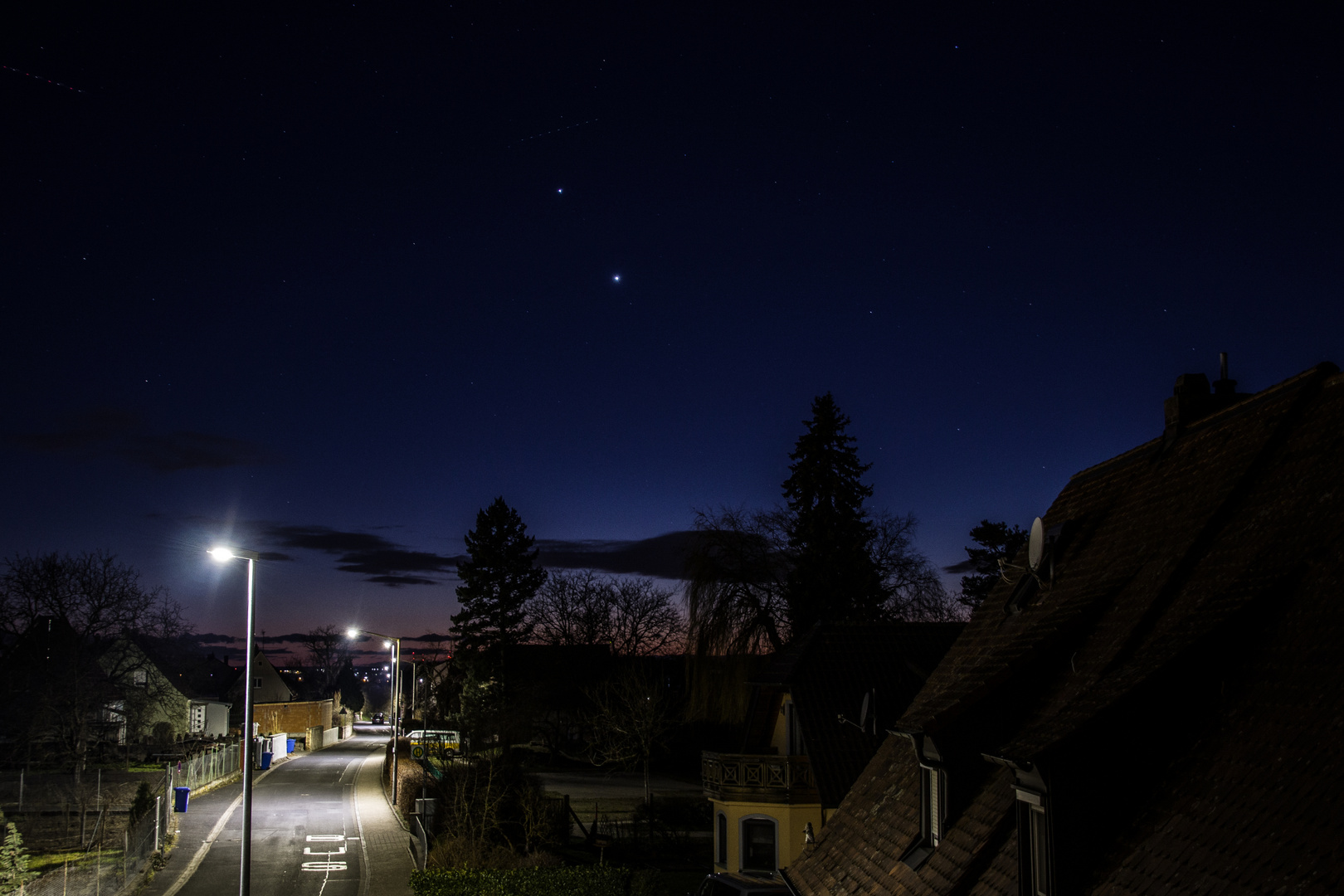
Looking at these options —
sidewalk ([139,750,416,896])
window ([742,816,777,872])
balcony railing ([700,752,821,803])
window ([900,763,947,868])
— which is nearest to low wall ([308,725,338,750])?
sidewalk ([139,750,416,896])

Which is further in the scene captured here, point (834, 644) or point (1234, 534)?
point (834, 644)

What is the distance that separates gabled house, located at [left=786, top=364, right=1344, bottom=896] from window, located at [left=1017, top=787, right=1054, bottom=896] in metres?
0.02

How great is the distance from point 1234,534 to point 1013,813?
3.01 metres

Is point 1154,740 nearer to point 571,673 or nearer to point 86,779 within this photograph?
point 86,779

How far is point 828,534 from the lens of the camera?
40688 mm

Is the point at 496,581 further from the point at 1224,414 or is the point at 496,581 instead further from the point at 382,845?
the point at 1224,414

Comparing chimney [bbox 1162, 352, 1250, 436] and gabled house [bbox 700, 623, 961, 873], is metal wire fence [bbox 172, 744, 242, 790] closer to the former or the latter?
gabled house [bbox 700, 623, 961, 873]

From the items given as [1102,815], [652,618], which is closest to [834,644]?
[1102,815]

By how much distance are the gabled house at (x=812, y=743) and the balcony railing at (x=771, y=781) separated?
0.8 inches

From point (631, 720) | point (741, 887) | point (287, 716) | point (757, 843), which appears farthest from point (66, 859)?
point (287, 716)

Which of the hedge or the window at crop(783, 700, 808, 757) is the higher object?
the window at crop(783, 700, 808, 757)

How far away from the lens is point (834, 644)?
81.8 ft

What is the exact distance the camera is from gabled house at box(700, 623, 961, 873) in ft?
76.3

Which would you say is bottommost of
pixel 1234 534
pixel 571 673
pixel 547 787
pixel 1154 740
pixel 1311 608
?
pixel 547 787
